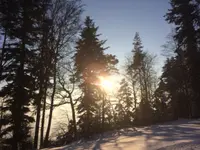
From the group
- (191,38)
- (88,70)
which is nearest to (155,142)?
(88,70)

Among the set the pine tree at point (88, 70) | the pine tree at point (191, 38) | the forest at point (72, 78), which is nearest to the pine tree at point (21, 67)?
the forest at point (72, 78)

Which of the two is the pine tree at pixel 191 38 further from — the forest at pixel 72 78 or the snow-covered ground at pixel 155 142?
the snow-covered ground at pixel 155 142

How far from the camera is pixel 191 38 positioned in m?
23.1

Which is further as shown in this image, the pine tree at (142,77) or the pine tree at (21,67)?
the pine tree at (142,77)

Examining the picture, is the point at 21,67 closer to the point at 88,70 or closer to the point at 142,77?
the point at 88,70

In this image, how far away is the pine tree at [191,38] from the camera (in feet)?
75.3

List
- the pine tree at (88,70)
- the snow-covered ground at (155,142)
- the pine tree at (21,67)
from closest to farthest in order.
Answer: the snow-covered ground at (155,142) < the pine tree at (21,67) < the pine tree at (88,70)

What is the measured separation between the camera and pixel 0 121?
48.8 feet

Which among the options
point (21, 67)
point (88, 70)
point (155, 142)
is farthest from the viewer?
point (88, 70)

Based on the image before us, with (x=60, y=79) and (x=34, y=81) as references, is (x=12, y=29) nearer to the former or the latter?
(x=34, y=81)

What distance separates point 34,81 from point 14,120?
10.5ft

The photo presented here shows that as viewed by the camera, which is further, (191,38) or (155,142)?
(191,38)

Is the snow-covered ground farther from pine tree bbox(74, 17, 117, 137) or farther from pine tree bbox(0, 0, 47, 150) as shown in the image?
pine tree bbox(74, 17, 117, 137)

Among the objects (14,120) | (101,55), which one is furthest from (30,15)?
(101,55)
